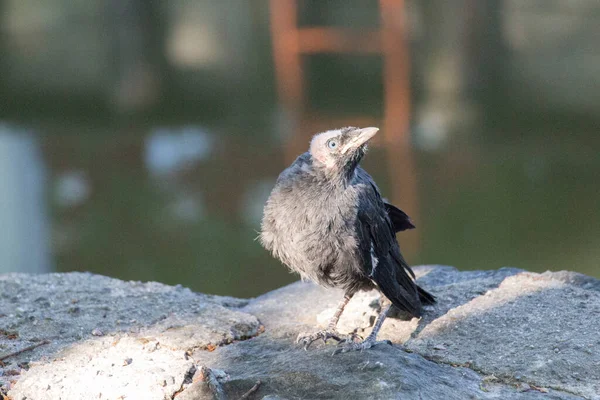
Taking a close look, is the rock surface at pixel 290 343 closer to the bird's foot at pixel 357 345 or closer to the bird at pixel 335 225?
the bird's foot at pixel 357 345

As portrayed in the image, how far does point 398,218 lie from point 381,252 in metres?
0.39

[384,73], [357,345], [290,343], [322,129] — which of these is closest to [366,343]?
[357,345]

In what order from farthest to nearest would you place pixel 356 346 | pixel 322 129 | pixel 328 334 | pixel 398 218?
pixel 322 129, pixel 398 218, pixel 328 334, pixel 356 346

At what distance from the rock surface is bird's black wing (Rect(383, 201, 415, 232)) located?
352 mm

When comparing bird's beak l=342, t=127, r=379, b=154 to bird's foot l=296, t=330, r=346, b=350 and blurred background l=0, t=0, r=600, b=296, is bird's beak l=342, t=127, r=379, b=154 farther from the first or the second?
blurred background l=0, t=0, r=600, b=296

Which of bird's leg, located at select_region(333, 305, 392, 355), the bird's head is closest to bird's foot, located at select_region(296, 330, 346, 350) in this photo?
bird's leg, located at select_region(333, 305, 392, 355)

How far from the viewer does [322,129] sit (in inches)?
235

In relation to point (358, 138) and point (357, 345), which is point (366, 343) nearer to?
point (357, 345)

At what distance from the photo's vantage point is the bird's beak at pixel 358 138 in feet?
9.38

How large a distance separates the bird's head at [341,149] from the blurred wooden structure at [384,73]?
3.07 meters

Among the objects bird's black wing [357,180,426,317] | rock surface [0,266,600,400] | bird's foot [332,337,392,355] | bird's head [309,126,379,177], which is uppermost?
bird's head [309,126,379,177]

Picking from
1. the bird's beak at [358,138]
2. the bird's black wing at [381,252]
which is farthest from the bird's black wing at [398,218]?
the bird's beak at [358,138]

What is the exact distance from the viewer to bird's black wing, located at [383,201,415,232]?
3352 mm

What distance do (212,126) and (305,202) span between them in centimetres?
370
